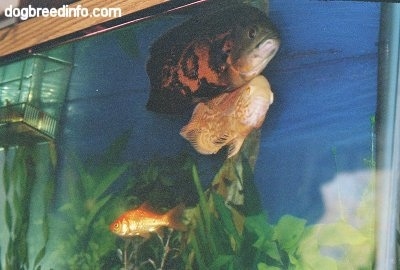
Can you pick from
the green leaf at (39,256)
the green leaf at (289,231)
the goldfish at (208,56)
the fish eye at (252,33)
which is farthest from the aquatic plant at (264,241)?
the green leaf at (39,256)

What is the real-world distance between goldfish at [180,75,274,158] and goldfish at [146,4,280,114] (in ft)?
0.10

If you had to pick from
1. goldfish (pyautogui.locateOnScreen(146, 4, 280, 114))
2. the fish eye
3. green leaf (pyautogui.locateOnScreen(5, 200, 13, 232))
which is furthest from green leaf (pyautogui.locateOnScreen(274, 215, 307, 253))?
green leaf (pyautogui.locateOnScreen(5, 200, 13, 232))

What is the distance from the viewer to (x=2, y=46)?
2.51 m

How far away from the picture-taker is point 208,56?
1965 millimetres

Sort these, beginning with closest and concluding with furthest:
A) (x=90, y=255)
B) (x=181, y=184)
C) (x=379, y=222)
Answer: (x=379, y=222), (x=181, y=184), (x=90, y=255)

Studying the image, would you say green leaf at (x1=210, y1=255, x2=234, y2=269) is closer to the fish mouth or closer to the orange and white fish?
the orange and white fish

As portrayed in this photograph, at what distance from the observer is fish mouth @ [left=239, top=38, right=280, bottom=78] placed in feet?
6.05

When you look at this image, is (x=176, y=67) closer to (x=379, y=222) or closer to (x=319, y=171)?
(x=319, y=171)

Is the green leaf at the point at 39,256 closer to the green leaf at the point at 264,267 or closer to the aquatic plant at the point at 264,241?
the aquatic plant at the point at 264,241

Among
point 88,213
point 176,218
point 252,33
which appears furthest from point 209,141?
point 88,213

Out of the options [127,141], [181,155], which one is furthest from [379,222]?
[127,141]

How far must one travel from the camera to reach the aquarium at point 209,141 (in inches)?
65.3

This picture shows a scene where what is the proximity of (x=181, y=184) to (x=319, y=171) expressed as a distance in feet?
1.65
